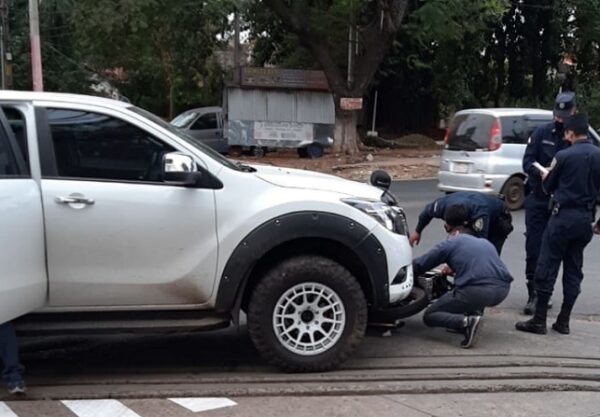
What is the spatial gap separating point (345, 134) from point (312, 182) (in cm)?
1875

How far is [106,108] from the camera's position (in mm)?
4789

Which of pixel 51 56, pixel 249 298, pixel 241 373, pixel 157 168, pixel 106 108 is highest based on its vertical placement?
pixel 51 56

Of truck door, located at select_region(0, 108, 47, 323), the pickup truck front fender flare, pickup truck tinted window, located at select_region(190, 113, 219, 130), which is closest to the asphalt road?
the pickup truck front fender flare

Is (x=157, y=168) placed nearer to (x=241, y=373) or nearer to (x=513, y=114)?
(x=241, y=373)

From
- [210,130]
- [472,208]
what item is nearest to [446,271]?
[472,208]

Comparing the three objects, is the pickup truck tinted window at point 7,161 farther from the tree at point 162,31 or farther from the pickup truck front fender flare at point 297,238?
the tree at point 162,31

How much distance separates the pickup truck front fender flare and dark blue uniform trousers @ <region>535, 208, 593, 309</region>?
67.8 inches

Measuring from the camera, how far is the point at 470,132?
13039 mm

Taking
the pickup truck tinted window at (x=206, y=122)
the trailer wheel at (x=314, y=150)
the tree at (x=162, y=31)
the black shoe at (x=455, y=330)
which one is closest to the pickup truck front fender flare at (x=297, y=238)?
the black shoe at (x=455, y=330)

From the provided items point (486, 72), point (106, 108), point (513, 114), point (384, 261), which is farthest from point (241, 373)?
point (486, 72)

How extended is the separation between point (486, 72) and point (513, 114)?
73.4ft

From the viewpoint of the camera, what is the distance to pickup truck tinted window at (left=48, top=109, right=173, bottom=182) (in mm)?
4668

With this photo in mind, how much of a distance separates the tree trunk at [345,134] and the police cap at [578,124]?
1770 cm

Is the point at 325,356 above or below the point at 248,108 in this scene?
below
